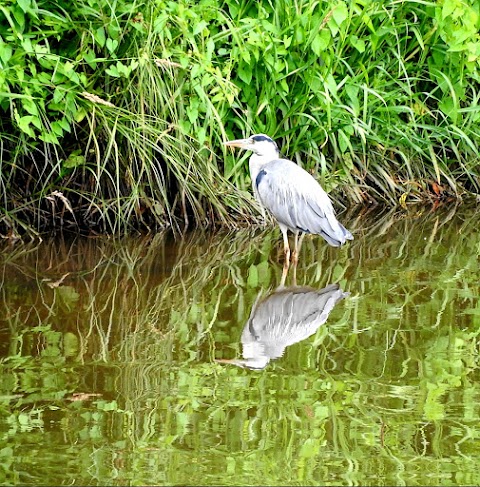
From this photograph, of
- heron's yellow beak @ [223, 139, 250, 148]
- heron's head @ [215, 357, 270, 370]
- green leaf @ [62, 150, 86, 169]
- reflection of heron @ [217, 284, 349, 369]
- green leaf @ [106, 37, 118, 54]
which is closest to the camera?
heron's head @ [215, 357, 270, 370]

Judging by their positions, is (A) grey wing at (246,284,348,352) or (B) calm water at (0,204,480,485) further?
(A) grey wing at (246,284,348,352)

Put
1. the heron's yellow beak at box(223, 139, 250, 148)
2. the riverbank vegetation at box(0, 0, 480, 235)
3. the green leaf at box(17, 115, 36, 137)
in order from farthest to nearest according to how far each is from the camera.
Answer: the heron's yellow beak at box(223, 139, 250, 148) → the riverbank vegetation at box(0, 0, 480, 235) → the green leaf at box(17, 115, 36, 137)

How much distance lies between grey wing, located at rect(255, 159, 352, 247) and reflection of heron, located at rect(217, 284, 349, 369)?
74 centimetres

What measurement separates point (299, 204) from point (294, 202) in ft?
0.12

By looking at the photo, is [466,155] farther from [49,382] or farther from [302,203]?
[49,382]

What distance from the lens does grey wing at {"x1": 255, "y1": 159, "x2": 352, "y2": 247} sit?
755 cm

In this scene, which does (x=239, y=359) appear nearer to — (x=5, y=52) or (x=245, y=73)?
(x=5, y=52)

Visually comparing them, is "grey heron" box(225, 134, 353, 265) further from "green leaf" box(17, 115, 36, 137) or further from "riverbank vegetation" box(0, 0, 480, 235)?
"green leaf" box(17, 115, 36, 137)

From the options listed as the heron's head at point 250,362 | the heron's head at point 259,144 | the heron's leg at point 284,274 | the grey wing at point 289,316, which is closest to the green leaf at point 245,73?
the heron's head at point 259,144

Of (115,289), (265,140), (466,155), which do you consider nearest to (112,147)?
(265,140)

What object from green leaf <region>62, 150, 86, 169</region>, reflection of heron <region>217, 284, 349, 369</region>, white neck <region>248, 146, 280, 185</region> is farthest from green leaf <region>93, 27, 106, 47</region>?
reflection of heron <region>217, 284, 349, 369</region>

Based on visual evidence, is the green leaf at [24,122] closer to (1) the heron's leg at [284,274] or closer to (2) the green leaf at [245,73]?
(2) the green leaf at [245,73]

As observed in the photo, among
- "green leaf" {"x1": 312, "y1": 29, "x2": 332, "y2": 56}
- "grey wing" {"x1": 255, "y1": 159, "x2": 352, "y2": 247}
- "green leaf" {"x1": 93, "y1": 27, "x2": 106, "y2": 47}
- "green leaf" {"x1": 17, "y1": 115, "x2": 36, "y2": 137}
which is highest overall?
"green leaf" {"x1": 312, "y1": 29, "x2": 332, "y2": 56}

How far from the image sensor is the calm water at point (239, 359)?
412 cm
